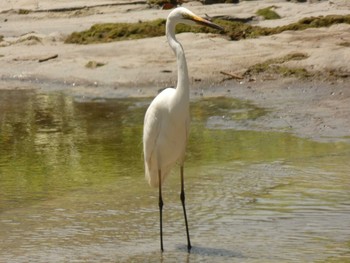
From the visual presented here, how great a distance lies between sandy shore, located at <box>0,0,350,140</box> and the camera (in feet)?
40.3

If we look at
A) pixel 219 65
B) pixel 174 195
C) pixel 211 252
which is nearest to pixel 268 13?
pixel 219 65

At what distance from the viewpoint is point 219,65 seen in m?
14.7

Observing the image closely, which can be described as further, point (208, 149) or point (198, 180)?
point (208, 149)

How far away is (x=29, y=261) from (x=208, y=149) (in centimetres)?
384

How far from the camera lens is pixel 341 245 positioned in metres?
7.12

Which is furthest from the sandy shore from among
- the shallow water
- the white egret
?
the white egret

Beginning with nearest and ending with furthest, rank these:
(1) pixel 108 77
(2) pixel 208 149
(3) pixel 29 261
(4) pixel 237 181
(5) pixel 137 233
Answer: (3) pixel 29 261, (5) pixel 137 233, (4) pixel 237 181, (2) pixel 208 149, (1) pixel 108 77

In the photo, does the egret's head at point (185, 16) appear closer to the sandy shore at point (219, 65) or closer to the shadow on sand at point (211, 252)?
the shadow on sand at point (211, 252)

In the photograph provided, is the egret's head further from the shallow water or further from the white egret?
the shallow water

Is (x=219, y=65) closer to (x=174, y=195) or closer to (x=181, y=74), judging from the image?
(x=174, y=195)

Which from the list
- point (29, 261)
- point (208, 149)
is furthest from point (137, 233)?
point (208, 149)

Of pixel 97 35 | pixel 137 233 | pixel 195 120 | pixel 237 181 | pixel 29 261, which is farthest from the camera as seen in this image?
pixel 97 35

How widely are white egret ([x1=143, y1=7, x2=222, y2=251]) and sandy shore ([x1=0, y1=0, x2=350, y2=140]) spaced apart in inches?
145

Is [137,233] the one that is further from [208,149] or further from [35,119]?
[35,119]
